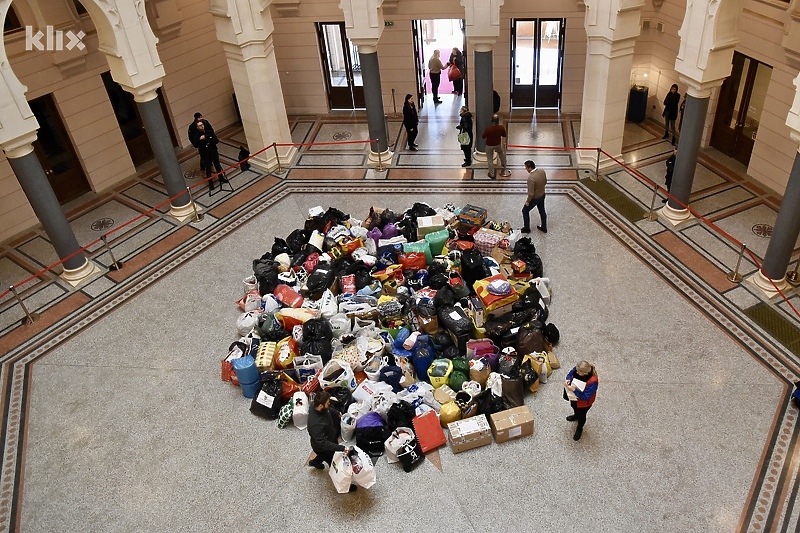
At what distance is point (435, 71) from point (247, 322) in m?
9.43

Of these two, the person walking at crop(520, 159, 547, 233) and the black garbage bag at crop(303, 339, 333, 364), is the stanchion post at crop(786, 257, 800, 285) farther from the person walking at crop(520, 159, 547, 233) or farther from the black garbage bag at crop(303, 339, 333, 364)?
the black garbage bag at crop(303, 339, 333, 364)

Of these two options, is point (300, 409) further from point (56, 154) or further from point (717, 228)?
point (56, 154)

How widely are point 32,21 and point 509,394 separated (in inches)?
436

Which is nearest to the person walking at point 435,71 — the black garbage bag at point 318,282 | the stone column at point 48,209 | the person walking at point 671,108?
the person walking at point 671,108

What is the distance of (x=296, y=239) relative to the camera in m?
11.2

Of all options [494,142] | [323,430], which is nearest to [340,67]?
[494,142]

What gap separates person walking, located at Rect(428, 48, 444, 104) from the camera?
16109mm

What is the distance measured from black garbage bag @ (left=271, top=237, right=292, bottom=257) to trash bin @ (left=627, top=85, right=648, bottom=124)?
883 cm

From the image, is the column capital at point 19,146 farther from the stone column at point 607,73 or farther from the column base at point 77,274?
the stone column at point 607,73

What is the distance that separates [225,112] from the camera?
53.8 feet

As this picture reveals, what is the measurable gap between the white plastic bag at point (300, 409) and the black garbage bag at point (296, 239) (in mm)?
3392

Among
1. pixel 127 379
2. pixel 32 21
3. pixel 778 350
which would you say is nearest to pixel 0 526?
pixel 127 379

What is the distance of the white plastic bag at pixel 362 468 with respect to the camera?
23.4ft

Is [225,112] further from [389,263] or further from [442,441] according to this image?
[442,441]
